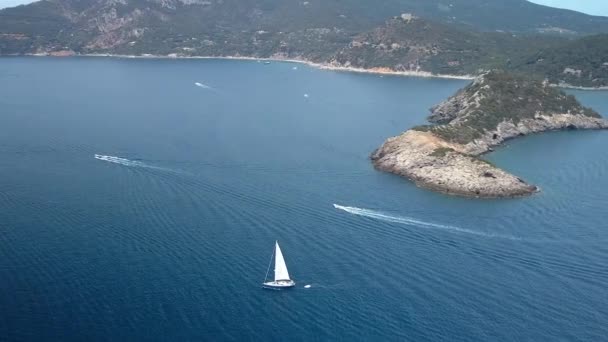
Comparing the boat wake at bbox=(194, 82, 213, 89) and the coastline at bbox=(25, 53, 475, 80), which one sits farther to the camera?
the coastline at bbox=(25, 53, 475, 80)

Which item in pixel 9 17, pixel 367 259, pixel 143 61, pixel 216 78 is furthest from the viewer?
pixel 9 17

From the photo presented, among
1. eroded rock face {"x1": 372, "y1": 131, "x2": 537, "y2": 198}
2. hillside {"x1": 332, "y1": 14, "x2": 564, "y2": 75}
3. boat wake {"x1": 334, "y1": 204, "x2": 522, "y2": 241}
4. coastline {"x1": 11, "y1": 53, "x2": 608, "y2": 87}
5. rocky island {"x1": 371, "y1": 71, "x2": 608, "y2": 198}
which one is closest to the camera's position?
boat wake {"x1": 334, "y1": 204, "x2": 522, "y2": 241}

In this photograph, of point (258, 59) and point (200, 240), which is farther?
point (258, 59)

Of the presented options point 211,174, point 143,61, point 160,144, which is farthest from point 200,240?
point 143,61

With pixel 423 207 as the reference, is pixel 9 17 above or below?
above

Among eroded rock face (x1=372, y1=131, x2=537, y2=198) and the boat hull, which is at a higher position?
eroded rock face (x1=372, y1=131, x2=537, y2=198)

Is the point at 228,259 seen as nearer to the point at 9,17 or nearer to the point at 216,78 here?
the point at 216,78

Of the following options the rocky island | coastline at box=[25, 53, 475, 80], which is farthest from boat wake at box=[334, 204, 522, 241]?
coastline at box=[25, 53, 475, 80]

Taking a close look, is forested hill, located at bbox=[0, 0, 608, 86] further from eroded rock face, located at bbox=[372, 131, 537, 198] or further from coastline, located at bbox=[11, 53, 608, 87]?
eroded rock face, located at bbox=[372, 131, 537, 198]
